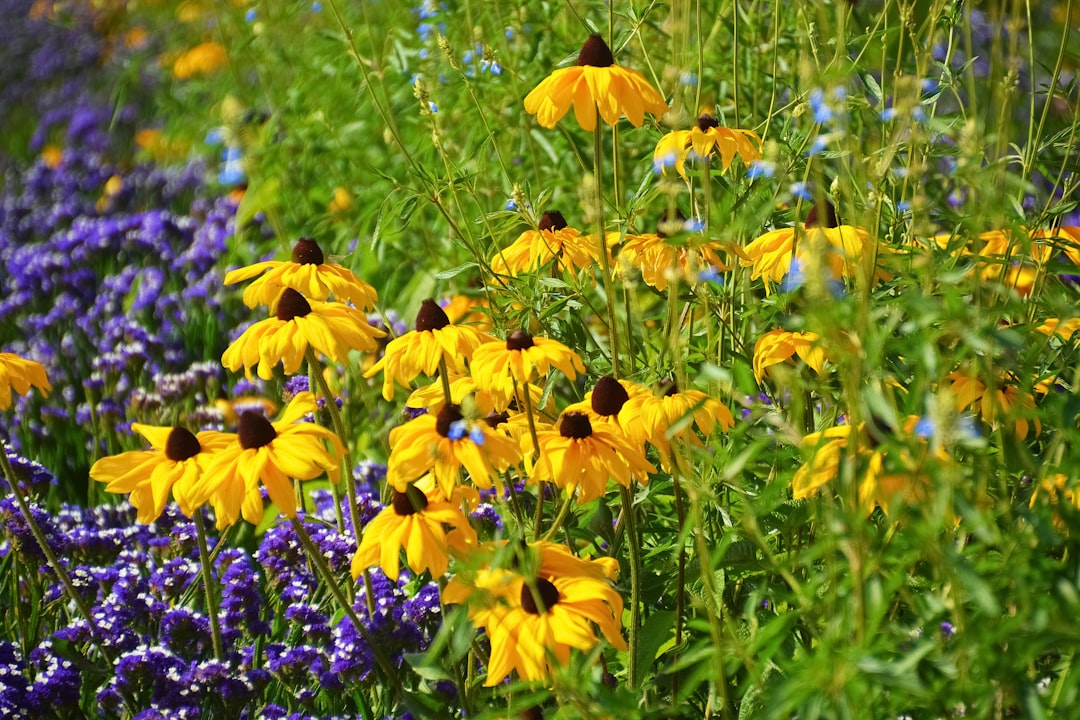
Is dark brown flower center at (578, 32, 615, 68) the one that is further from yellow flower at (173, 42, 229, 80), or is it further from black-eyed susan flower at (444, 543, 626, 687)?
yellow flower at (173, 42, 229, 80)

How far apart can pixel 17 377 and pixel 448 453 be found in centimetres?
87

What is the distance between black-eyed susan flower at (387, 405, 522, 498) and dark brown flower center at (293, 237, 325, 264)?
526 millimetres

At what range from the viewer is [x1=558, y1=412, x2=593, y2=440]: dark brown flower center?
1553 mm

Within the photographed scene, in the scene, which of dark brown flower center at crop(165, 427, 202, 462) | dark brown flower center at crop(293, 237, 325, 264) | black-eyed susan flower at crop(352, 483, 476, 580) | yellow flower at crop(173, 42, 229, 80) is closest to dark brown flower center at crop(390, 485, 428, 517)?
black-eyed susan flower at crop(352, 483, 476, 580)

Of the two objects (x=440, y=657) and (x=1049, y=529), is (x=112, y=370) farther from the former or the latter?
(x=1049, y=529)

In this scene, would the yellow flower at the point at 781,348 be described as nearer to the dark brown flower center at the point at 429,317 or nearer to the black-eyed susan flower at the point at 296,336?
the dark brown flower center at the point at 429,317

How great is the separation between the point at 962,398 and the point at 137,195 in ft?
17.9

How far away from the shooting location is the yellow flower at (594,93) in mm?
1747

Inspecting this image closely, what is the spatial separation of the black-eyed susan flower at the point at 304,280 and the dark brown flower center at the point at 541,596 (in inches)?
27.2

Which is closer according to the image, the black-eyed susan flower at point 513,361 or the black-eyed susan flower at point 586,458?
the black-eyed susan flower at point 586,458

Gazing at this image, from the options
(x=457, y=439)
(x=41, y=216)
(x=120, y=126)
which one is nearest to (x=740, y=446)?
(x=457, y=439)

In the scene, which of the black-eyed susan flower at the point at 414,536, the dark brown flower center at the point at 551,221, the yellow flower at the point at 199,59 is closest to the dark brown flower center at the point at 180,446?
the black-eyed susan flower at the point at 414,536

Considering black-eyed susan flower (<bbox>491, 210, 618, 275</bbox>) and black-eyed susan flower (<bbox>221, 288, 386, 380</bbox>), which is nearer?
black-eyed susan flower (<bbox>221, 288, 386, 380</bbox>)

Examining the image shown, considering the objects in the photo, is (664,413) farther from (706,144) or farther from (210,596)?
(210,596)
